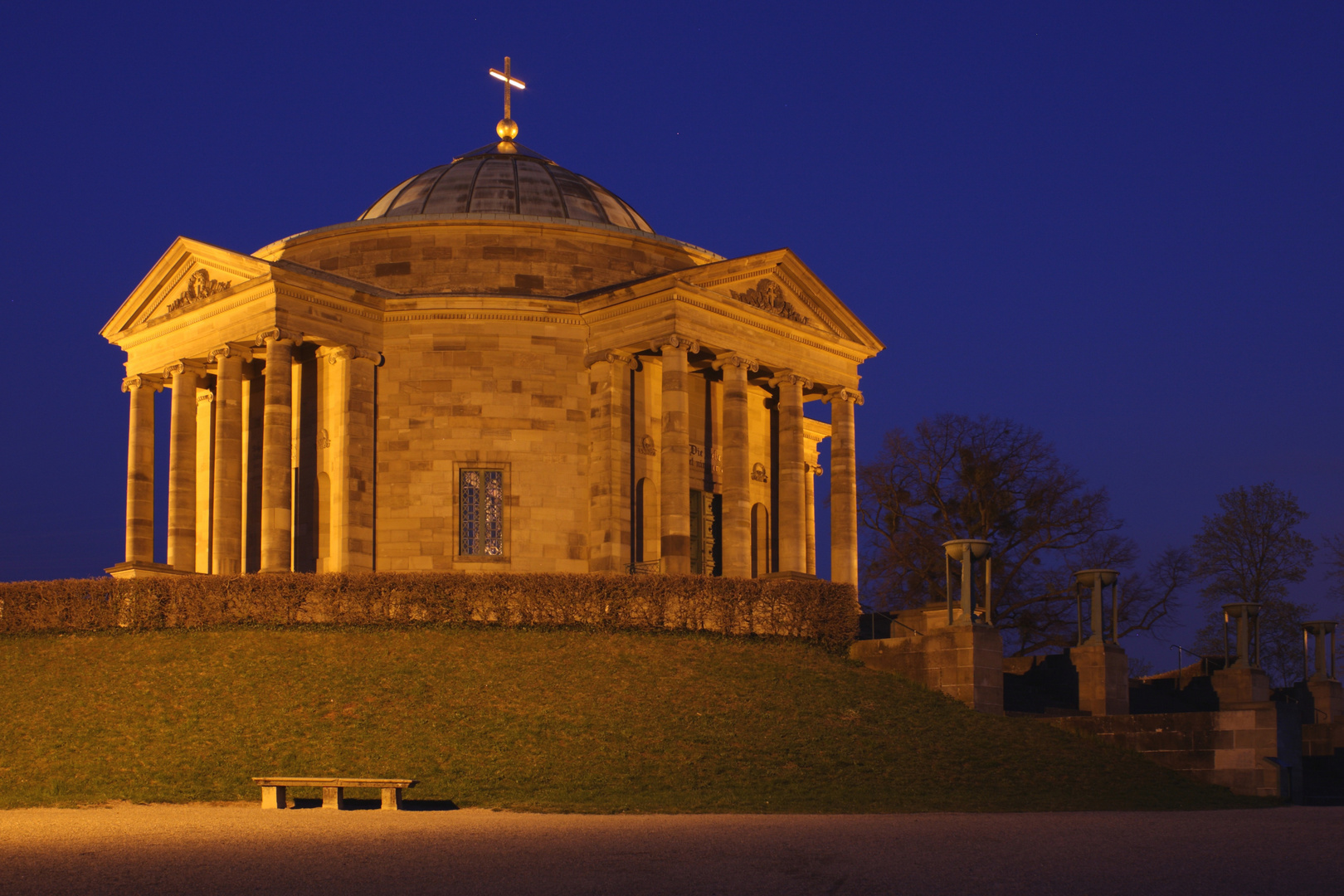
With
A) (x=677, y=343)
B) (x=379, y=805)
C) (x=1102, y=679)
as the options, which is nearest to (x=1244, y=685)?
(x=1102, y=679)

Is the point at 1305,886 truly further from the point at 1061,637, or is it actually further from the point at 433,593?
the point at 1061,637

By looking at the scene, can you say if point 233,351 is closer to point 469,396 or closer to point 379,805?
point 469,396

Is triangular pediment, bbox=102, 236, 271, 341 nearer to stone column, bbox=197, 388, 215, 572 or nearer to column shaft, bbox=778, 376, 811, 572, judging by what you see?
stone column, bbox=197, 388, 215, 572

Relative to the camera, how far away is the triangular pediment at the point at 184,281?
43844 mm

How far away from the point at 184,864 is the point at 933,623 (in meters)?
27.1

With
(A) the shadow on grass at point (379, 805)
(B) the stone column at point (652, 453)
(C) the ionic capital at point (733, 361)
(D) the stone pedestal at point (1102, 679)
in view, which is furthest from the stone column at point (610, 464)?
(A) the shadow on grass at point (379, 805)

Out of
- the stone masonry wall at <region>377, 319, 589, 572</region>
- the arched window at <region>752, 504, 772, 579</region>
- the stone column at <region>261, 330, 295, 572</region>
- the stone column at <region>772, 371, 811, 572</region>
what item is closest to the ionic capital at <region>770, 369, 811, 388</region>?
the stone column at <region>772, 371, 811, 572</region>

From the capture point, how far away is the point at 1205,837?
68.9 feet

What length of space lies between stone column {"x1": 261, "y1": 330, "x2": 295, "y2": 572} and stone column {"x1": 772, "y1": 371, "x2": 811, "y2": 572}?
14775 millimetres

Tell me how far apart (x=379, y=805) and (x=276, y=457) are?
62.9 feet

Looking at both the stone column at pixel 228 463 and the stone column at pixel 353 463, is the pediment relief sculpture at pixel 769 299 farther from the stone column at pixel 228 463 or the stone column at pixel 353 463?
the stone column at pixel 228 463

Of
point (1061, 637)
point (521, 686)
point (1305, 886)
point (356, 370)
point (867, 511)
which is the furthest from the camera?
point (867, 511)

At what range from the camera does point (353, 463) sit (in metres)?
44.6

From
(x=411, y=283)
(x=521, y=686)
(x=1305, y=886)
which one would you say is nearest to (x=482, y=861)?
(x=1305, y=886)
